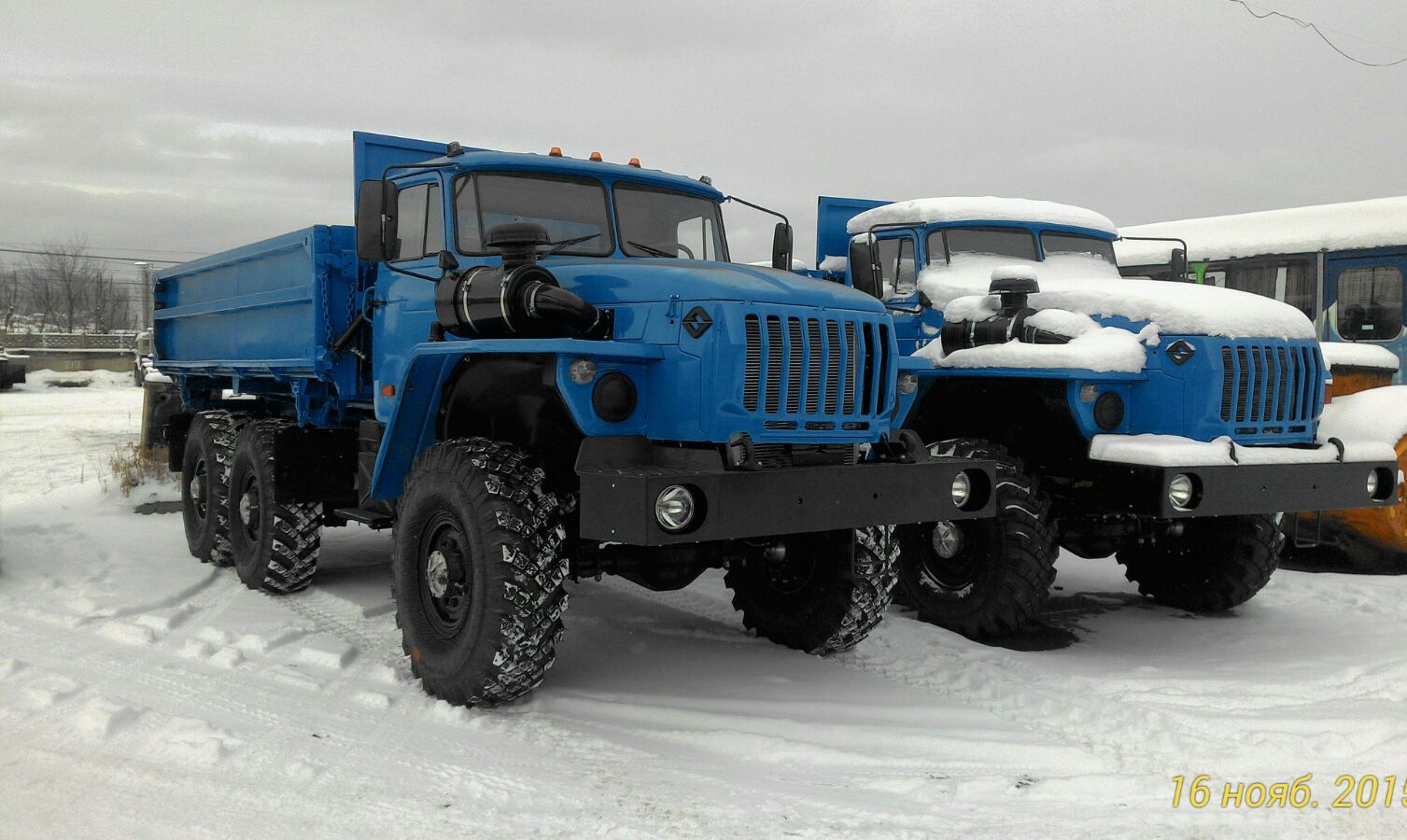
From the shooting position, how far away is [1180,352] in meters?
6.04

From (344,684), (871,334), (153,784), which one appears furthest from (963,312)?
(153,784)

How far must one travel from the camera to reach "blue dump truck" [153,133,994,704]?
453 cm

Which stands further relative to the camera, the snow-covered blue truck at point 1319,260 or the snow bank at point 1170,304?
the snow-covered blue truck at point 1319,260

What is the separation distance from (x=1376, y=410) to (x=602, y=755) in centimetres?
569

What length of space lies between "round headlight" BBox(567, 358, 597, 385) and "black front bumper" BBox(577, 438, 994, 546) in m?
0.25

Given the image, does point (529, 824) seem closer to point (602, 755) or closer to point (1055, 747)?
point (602, 755)

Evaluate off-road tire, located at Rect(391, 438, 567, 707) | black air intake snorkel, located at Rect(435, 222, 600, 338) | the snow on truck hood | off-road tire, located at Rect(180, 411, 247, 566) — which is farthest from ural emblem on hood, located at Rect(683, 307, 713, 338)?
off-road tire, located at Rect(180, 411, 247, 566)

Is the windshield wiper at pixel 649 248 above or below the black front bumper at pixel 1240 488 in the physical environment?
above

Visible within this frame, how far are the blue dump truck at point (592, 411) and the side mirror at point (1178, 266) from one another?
12.3 feet

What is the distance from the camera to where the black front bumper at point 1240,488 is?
571 cm

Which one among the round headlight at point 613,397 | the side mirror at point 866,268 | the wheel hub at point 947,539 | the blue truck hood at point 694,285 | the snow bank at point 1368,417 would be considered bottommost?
the wheel hub at point 947,539

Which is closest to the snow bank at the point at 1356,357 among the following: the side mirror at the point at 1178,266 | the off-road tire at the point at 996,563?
the side mirror at the point at 1178,266

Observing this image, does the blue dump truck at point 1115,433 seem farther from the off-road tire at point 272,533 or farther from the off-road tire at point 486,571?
the off-road tire at point 272,533

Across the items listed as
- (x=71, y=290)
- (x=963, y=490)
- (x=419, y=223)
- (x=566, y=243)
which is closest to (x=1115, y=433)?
(x=963, y=490)
